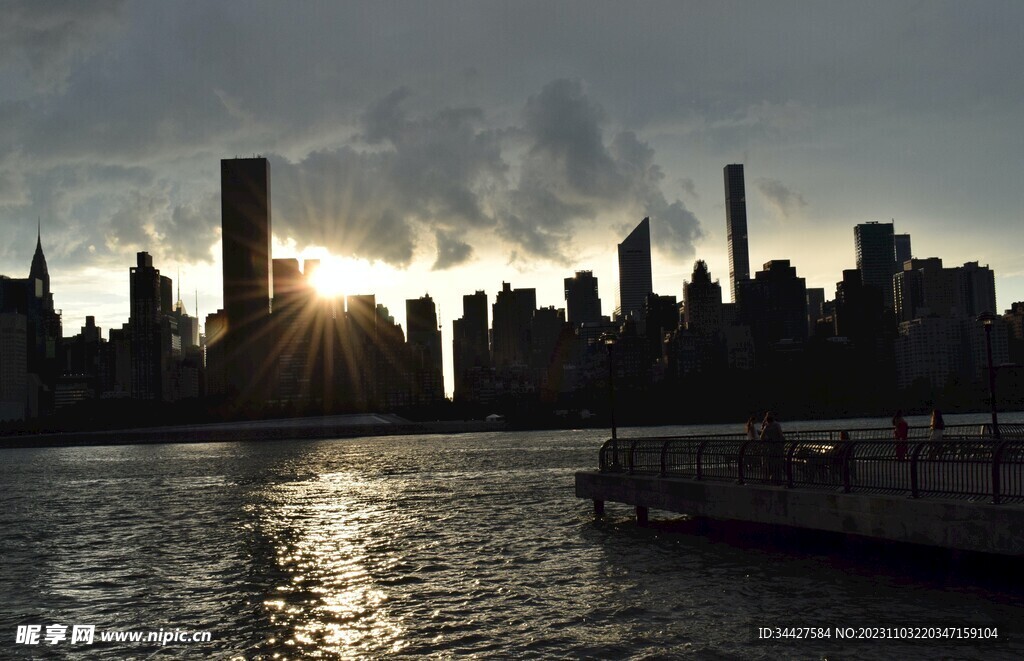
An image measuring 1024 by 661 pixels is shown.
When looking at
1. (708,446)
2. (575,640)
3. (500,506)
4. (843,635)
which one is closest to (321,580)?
(575,640)

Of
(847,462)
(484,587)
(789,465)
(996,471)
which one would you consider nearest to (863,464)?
(847,462)

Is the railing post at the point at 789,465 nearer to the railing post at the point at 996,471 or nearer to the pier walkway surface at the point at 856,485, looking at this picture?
the pier walkway surface at the point at 856,485

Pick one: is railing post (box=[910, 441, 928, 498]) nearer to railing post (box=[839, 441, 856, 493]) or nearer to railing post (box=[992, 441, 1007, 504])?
railing post (box=[992, 441, 1007, 504])

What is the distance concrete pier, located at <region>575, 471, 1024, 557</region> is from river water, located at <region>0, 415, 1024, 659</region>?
1.26 meters

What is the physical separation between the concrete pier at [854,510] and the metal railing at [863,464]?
533 mm

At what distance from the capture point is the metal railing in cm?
2039

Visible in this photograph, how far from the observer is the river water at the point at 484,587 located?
62.0 feet

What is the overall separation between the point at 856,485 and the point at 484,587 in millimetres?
10046

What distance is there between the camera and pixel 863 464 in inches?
953

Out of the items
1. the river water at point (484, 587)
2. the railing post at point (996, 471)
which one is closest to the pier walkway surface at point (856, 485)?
the railing post at point (996, 471)

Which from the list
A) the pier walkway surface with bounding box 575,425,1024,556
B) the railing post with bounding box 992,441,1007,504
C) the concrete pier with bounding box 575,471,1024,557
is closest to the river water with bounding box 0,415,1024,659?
the concrete pier with bounding box 575,471,1024,557

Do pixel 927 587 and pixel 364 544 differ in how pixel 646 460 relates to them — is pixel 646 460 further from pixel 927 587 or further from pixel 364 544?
pixel 927 587

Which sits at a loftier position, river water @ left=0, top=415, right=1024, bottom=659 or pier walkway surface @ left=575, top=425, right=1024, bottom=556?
pier walkway surface @ left=575, top=425, right=1024, bottom=556

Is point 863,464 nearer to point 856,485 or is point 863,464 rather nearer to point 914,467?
point 856,485
